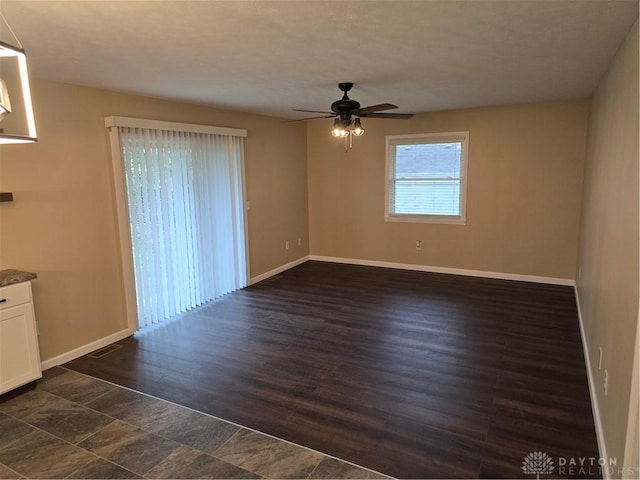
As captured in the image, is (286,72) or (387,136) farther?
(387,136)

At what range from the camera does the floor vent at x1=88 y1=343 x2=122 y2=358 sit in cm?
364

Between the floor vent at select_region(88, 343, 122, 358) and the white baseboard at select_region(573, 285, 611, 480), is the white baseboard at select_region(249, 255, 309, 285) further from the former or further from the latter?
the white baseboard at select_region(573, 285, 611, 480)

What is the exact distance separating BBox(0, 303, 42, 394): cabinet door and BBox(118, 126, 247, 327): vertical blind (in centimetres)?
115

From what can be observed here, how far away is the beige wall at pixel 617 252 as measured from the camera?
1.85 metres

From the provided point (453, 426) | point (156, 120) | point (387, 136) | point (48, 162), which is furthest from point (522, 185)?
point (48, 162)

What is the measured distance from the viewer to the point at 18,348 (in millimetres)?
2928

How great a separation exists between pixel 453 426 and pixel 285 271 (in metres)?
4.22

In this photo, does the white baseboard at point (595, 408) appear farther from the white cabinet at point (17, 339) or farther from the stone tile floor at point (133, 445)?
the white cabinet at point (17, 339)

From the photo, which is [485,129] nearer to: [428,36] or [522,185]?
[522,185]

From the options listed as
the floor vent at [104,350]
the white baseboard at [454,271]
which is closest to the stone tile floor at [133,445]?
the floor vent at [104,350]

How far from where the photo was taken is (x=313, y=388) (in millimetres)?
2967

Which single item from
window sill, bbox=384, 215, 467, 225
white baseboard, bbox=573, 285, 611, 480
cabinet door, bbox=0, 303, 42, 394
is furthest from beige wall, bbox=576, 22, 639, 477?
cabinet door, bbox=0, 303, 42, 394

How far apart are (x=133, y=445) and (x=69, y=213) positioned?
2.10m

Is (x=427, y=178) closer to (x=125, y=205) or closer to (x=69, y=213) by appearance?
(x=125, y=205)
